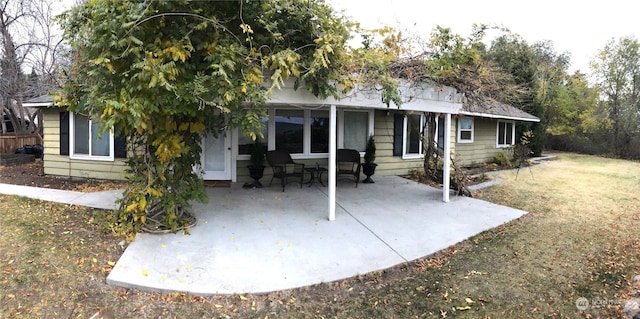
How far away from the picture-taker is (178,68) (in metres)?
3.79

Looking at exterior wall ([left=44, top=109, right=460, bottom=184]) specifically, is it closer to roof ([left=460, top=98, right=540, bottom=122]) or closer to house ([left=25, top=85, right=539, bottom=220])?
house ([left=25, top=85, right=539, bottom=220])

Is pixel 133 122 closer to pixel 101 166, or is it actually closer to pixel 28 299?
pixel 28 299

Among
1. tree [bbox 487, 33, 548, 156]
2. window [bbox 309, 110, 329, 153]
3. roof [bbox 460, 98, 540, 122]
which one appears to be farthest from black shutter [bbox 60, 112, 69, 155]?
tree [bbox 487, 33, 548, 156]

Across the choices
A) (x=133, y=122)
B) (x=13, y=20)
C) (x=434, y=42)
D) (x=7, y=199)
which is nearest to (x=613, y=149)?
(x=434, y=42)

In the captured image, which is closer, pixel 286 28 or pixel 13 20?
pixel 286 28

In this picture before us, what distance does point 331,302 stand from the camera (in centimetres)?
314

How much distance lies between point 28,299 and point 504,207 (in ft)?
21.9

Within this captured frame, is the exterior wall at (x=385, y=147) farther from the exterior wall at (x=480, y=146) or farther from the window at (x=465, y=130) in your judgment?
the window at (x=465, y=130)

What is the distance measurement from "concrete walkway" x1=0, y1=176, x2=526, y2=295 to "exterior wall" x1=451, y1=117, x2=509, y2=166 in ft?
20.9

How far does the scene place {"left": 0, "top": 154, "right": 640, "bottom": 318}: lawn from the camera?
295 centimetres

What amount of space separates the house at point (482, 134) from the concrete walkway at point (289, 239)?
20.1 ft

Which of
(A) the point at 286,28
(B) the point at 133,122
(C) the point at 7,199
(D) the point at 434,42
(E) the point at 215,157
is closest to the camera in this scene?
(B) the point at 133,122

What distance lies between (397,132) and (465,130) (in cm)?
455

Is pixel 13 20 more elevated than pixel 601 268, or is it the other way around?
pixel 13 20
